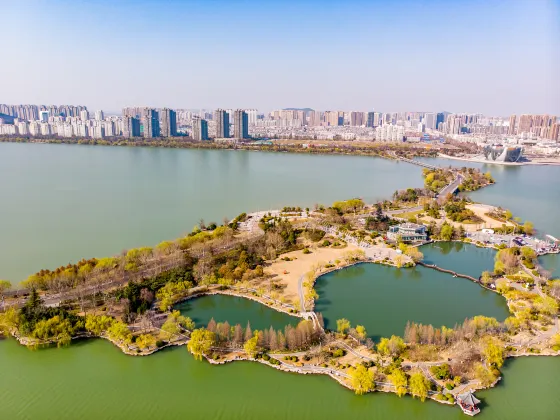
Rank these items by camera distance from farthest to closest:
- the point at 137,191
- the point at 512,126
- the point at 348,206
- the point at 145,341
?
the point at 512,126, the point at 137,191, the point at 348,206, the point at 145,341

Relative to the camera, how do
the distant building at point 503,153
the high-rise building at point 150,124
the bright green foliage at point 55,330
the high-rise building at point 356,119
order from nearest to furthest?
the bright green foliage at point 55,330, the distant building at point 503,153, the high-rise building at point 150,124, the high-rise building at point 356,119

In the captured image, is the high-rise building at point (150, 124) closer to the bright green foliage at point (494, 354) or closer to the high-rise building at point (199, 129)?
the high-rise building at point (199, 129)

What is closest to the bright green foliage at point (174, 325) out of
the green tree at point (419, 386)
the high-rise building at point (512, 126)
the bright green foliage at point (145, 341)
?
the bright green foliage at point (145, 341)

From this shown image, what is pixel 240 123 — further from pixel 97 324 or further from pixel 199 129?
pixel 97 324

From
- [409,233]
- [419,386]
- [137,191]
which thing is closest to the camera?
[419,386]

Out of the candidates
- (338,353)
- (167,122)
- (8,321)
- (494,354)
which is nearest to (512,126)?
(167,122)

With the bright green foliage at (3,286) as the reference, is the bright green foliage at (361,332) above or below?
below

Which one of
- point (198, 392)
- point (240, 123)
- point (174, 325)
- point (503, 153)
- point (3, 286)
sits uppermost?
point (240, 123)
